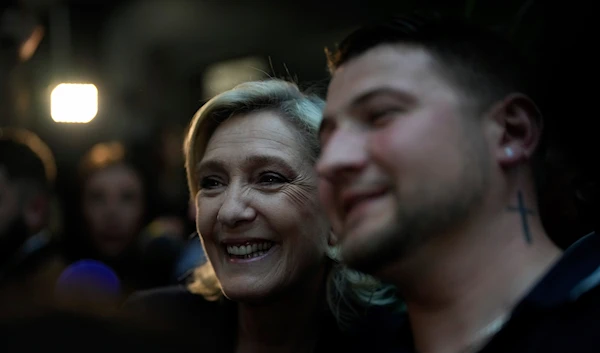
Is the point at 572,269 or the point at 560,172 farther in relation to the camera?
the point at 560,172

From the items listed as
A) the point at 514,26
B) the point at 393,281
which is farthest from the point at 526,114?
the point at 514,26

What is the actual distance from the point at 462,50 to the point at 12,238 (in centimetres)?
265

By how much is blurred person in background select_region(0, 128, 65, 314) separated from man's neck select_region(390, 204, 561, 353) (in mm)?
2132

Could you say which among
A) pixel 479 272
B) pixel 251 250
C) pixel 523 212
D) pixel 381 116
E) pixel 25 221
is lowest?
pixel 25 221

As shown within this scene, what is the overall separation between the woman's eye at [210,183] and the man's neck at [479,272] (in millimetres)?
963

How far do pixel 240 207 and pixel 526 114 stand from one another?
987 mm

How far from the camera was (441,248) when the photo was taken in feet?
5.97

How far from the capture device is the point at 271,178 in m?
2.62

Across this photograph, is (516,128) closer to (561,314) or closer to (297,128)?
(561,314)

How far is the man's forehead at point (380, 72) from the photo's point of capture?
→ 72.8 inches

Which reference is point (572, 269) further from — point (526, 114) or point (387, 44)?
point (387, 44)

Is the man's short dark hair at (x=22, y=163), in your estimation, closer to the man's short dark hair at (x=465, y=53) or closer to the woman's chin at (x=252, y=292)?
the woman's chin at (x=252, y=292)

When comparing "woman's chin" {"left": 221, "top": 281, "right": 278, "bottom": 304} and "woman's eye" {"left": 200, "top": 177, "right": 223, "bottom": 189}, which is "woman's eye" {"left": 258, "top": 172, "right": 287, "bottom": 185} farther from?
"woman's chin" {"left": 221, "top": 281, "right": 278, "bottom": 304}

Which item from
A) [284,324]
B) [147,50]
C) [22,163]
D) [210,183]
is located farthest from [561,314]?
[147,50]
